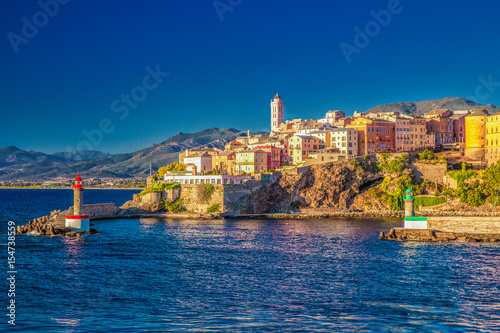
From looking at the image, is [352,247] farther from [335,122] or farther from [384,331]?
[335,122]

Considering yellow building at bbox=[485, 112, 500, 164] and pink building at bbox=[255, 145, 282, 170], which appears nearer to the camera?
yellow building at bbox=[485, 112, 500, 164]

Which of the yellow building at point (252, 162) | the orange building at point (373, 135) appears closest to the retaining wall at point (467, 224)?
the yellow building at point (252, 162)

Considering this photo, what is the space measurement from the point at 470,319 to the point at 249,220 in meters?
41.9

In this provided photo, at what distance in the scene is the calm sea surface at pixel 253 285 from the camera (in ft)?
63.3

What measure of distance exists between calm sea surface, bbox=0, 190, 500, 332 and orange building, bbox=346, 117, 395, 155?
127ft

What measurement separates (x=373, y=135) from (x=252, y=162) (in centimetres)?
1973

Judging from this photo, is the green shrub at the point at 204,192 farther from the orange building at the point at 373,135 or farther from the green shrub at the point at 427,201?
the orange building at the point at 373,135

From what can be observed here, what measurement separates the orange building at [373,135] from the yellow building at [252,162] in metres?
15.4

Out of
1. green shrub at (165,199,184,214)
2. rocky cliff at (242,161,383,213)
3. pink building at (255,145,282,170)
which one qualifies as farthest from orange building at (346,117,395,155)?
green shrub at (165,199,184,214)

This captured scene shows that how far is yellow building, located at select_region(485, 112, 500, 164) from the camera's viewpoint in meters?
67.8

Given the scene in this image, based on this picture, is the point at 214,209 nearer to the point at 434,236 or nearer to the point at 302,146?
the point at 302,146

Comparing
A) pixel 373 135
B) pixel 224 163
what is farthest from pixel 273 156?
pixel 373 135

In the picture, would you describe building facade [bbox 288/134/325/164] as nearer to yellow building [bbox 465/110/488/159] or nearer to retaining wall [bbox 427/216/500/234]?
yellow building [bbox 465/110/488/159]

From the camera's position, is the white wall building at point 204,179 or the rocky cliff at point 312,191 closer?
the white wall building at point 204,179
